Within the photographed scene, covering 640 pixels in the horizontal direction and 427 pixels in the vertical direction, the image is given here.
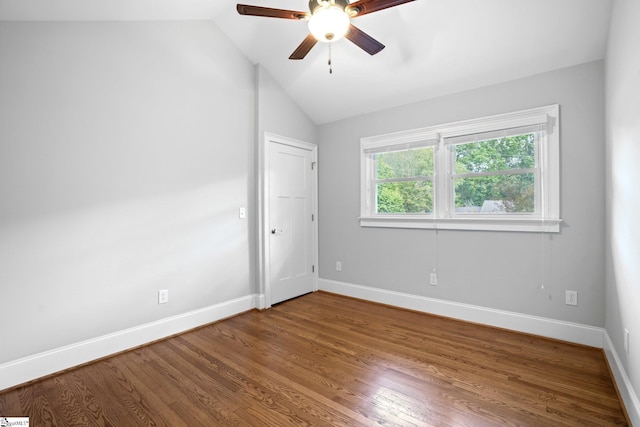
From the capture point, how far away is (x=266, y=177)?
3.68 metres

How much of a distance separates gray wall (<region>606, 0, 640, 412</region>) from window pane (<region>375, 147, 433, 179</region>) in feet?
4.98

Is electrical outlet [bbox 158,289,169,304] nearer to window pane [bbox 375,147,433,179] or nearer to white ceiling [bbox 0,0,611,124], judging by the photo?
white ceiling [bbox 0,0,611,124]

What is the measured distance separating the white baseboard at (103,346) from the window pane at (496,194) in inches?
107

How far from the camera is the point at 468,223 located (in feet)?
10.4

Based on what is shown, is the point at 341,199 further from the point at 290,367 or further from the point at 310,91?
the point at 290,367

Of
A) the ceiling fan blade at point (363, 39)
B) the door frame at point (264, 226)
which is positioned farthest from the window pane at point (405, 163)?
the ceiling fan blade at point (363, 39)

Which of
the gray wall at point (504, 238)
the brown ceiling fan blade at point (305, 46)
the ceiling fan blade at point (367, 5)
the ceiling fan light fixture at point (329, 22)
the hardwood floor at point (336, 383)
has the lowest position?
the hardwood floor at point (336, 383)

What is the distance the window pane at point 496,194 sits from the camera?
291cm

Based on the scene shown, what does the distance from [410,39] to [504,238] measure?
2.07m

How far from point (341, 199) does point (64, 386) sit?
3.21 meters

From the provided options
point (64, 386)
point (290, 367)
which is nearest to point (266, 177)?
point (290, 367)

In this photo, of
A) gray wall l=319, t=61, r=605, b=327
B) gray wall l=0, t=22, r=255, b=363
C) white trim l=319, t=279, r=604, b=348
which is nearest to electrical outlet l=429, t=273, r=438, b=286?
gray wall l=319, t=61, r=605, b=327

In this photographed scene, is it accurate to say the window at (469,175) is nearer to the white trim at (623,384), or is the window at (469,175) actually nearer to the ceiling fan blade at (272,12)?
the white trim at (623,384)

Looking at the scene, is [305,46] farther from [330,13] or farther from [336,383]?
[336,383]
